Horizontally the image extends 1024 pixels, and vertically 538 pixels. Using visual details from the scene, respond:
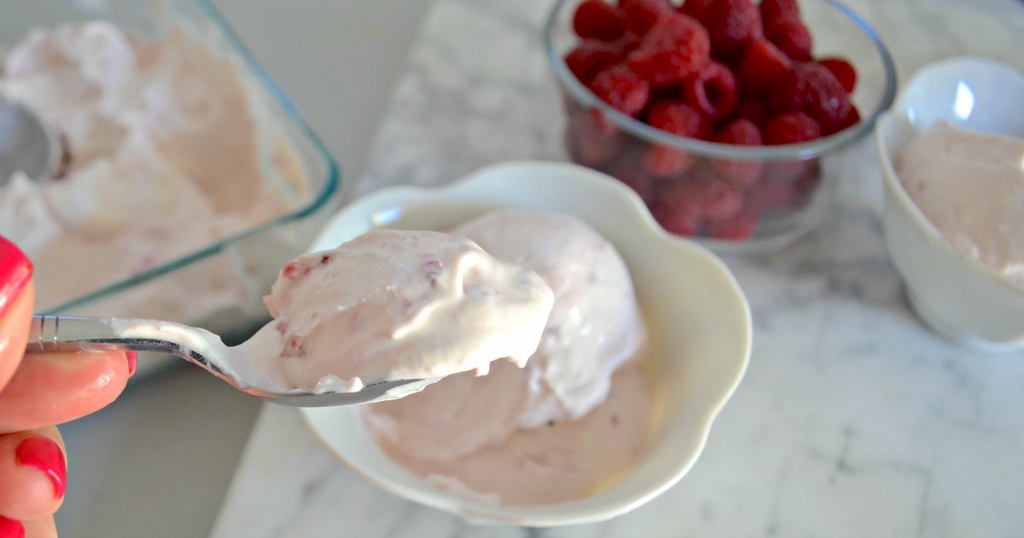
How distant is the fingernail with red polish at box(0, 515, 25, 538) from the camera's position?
47cm

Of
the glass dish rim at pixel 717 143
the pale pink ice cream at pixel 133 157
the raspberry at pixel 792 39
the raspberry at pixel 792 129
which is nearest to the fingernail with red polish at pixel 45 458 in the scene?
the pale pink ice cream at pixel 133 157

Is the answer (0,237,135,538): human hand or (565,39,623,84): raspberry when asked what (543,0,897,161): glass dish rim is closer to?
(565,39,623,84): raspberry

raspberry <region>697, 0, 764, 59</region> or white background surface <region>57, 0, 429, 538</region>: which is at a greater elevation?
raspberry <region>697, 0, 764, 59</region>

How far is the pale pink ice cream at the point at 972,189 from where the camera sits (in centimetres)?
70

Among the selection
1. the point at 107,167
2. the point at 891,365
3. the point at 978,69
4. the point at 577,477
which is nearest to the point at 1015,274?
the point at 891,365

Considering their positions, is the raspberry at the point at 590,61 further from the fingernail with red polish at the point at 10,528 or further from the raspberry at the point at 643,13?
the fingernail with red polish at the point at 10,528

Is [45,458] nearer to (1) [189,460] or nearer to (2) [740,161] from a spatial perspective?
(1) [189,460]

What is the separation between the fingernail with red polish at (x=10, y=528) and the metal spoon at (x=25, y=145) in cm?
65

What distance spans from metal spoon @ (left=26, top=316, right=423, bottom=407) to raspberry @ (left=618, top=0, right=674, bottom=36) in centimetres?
55

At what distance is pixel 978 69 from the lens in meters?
0.87

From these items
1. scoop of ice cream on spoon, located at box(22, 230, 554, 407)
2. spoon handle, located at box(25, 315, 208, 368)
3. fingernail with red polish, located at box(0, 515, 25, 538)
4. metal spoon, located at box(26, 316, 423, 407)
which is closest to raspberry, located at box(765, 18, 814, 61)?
scoop of ice cream on spoon, located at box(22, 230, 554, 407)

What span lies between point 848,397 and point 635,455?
0.26 metres

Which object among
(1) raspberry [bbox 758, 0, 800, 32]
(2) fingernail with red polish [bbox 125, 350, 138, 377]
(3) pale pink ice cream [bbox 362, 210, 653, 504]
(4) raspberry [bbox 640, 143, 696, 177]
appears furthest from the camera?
(1) raspberry [bbox 758, 0, 800, 32]

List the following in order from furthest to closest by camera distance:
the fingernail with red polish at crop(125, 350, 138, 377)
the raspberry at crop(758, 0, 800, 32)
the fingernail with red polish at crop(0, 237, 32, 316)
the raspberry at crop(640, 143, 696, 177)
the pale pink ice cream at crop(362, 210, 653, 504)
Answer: the raspberry at crop(758, 0, 800, 32)
the raspberry at crop(640, 143, 696, 177)
the pale pink ice cream at crop(362, 210, 653, 504)
the fingernail with red polish at crop(125, 350, 138, 377)
the fingernail with red polish at crop(0, 237, 32, 316)
